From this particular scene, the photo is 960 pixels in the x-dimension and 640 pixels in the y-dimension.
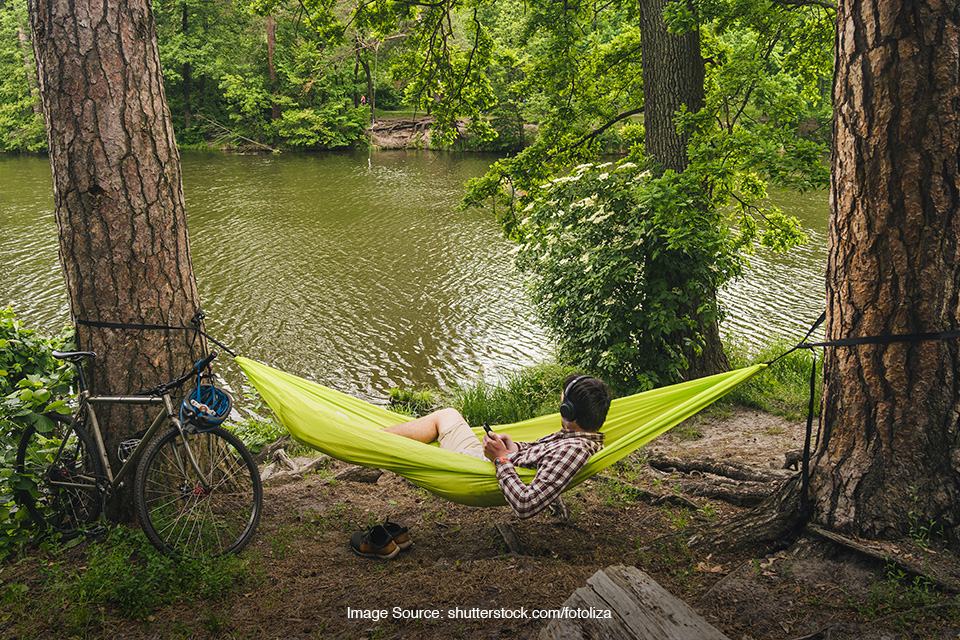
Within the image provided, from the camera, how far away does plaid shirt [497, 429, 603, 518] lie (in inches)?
89.4

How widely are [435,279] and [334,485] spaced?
7684 millimetres

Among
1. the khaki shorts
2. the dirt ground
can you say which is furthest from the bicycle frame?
the khaki shorts

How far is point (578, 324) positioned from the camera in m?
5.35

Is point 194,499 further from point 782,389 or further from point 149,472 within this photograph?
point 782,389

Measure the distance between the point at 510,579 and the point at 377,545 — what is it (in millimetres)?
645

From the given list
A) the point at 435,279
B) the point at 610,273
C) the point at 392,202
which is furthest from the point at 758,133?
the point at 392,202

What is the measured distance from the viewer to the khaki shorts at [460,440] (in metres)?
2.75

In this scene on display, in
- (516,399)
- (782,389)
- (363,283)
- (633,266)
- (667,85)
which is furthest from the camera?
(363,283)

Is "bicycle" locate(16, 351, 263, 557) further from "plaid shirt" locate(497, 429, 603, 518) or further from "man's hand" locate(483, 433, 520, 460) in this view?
"plaid shirt" locate(497, 429, 603, 518)

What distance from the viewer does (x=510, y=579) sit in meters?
2.21

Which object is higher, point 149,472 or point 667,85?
point 667,85

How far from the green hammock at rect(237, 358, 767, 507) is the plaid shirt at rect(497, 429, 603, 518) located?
5 cm

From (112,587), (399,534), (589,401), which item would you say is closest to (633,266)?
(589,401)

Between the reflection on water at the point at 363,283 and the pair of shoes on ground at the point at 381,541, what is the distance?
4.40 m
